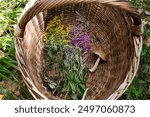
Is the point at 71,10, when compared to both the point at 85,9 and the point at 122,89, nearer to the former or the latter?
the point at 85,9

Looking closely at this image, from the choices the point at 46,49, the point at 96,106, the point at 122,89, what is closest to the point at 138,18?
the point at 122,89

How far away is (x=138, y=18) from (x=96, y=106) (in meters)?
0.45

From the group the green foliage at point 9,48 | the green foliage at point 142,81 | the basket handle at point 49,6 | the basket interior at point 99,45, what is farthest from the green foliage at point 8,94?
the green foliage at point 142,81

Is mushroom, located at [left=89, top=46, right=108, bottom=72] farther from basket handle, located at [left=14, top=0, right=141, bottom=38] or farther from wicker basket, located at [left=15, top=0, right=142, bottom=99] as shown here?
basket handle, located at [left=14, top=0, right=141, bottom=38]

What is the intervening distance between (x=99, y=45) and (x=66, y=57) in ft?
0.72

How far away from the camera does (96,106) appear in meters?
1.79

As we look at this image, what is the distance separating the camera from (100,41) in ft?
7.42

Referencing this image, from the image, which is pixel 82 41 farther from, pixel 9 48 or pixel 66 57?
pixel 9 48

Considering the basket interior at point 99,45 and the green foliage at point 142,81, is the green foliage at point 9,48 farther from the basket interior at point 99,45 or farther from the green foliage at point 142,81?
the green foliage at point 142,81

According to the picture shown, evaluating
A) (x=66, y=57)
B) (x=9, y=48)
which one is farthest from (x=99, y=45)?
(x=9, y=48)

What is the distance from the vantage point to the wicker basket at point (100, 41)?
1801 millimetres

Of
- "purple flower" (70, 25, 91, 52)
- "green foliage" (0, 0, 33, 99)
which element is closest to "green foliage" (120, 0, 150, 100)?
"purple flower" (70, 25, 91, 52)

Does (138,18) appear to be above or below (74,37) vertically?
above

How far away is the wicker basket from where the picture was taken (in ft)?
5.91
